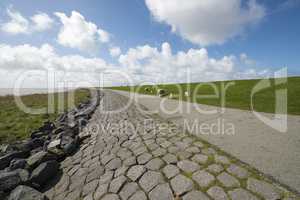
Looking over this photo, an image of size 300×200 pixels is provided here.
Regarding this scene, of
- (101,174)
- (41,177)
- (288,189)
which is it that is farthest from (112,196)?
(288,189)

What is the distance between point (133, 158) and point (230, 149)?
2.40 meters

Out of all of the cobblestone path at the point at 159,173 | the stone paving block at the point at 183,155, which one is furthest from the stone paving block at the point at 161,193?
the stone paving block at the point at 183,155

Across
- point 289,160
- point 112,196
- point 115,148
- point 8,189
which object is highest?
point 289,160

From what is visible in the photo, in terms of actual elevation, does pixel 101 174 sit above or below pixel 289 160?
below

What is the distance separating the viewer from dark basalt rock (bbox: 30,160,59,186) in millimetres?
3807

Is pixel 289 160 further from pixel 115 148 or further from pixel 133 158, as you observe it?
pixel 115 148

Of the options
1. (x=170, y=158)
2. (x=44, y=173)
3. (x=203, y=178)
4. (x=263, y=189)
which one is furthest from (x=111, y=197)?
(x=263, y=189)

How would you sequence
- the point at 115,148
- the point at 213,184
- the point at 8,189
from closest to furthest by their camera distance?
the point at 213,184, the point at 8,189, the point at 115,148

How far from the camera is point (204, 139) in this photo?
14.0 ft

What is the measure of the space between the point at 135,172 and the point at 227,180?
183 centimetres

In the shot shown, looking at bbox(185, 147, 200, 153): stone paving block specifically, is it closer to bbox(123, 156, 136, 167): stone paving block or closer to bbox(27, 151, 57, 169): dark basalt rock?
bbox(123, 156, 136, 167): stone paving block

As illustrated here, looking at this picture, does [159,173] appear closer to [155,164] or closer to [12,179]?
[155,164]

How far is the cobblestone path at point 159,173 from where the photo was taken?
2.45m

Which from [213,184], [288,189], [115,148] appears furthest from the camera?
[115,148]
